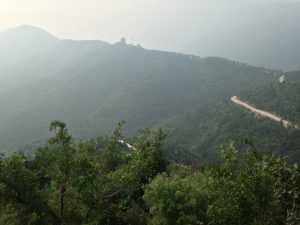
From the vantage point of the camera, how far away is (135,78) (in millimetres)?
179375

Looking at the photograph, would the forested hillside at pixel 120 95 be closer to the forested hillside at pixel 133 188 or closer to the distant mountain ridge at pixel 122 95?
the distant mountain ridge at pixel 122 95

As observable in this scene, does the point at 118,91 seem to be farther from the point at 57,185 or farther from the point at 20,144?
the point at 57,185

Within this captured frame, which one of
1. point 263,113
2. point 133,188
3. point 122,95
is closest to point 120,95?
point 122,95

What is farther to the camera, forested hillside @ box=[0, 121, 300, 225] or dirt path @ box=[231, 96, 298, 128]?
dirt path @ box=[231, 96, 298, 128]

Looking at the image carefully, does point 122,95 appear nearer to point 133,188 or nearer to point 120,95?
point 120,95

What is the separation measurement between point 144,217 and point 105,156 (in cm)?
419

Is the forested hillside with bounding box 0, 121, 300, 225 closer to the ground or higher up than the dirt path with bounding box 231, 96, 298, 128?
higher up

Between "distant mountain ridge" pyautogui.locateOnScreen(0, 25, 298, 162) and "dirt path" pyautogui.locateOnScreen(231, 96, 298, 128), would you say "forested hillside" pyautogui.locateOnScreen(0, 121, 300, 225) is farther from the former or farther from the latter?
"distant mountain ridge" pyautogui.locateOnScreen(0, 25, 298, 162)

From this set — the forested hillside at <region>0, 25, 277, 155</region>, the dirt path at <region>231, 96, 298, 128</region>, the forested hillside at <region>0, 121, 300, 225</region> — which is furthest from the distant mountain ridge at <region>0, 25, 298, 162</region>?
the forested hillside at <region>0, 121, 300, 225</region>

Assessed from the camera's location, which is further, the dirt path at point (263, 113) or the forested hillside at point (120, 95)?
the forested hillside at point (120, 95)

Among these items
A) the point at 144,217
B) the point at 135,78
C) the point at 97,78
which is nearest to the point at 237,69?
the point at 135,78

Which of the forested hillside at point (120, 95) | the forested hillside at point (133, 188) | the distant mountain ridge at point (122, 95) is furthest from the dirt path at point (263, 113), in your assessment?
the forested hillside at point (133, 188)

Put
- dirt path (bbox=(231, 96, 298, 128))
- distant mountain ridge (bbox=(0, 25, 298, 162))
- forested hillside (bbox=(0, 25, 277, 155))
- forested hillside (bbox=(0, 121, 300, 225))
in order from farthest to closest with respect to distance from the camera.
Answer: forested hillside (bbox=(0, 25, 277, 155))
distant mountain ridge (bbox=(0, 25, 298, 162))
dirt path (bbox=(231, 96, 298, 128))
forested hillside (bbox=(0, 121, 300, 225))

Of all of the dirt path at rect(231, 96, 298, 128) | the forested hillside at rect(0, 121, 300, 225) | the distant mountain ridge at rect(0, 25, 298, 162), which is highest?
the forested hillside at rect(0, 121, 300, 225)
